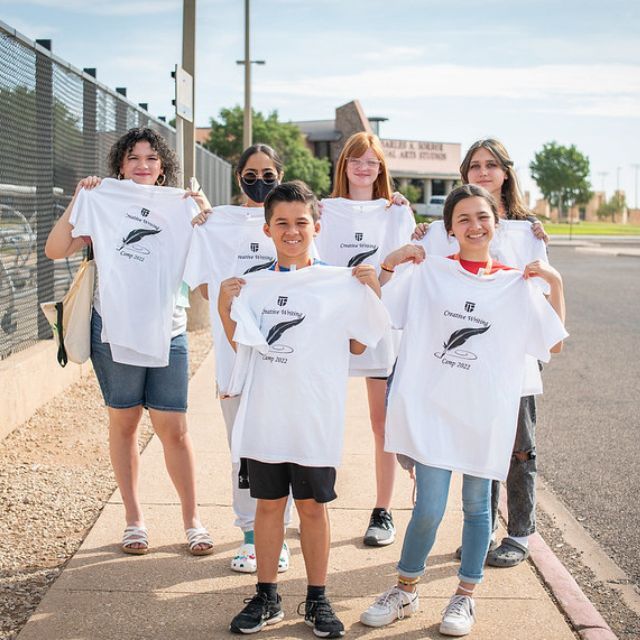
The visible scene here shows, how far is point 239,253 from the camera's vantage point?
4.52m

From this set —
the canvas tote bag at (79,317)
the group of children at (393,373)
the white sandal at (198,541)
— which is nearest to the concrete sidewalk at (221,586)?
the white sandal at (198,541)

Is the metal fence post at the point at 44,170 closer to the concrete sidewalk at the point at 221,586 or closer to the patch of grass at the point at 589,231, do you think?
the concrete sidewalk at the point at 221,586

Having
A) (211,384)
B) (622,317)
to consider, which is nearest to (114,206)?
(211,384)

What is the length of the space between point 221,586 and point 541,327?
6.12 feet

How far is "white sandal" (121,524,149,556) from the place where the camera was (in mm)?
4684

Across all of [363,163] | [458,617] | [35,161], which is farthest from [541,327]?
[35,161]

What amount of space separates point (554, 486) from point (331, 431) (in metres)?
3.15

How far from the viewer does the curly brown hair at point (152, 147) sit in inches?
186

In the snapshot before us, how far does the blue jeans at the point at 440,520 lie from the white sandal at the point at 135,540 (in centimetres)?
140

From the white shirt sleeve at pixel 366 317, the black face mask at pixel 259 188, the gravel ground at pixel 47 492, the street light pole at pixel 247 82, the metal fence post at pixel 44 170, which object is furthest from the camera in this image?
the street light pole at pixel 247 82

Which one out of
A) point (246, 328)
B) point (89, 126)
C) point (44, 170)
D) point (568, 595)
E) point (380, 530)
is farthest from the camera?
point (89, 126)

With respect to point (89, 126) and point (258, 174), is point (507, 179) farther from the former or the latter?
point (89, 126)

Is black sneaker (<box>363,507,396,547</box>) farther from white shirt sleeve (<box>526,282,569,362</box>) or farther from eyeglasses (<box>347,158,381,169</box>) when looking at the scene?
eyeglasses (<box>347,158,381,169</box>)

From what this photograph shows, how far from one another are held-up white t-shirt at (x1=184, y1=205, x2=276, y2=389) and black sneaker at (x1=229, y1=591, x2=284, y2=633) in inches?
41.7
